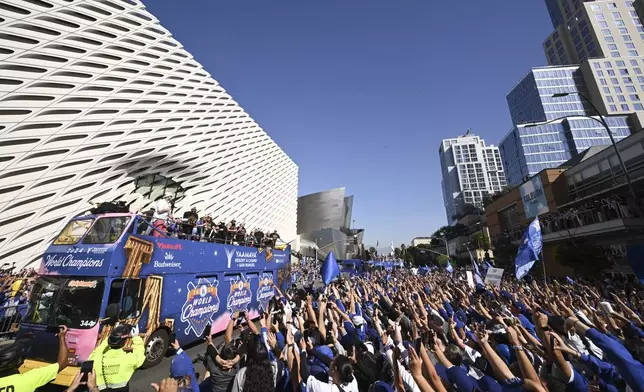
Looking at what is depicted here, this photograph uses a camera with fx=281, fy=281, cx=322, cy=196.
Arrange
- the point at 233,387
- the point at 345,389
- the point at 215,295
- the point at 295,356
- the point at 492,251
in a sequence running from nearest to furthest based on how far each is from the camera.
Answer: the point at 345,389 → the point at 233,387 → the point at 295,356 → the point at 215,295 → the point at 492,251

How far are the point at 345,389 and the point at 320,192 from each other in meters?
74.1

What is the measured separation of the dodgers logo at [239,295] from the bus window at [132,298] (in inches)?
155

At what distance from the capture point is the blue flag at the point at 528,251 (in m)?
9.69

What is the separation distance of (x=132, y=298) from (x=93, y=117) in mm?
25789

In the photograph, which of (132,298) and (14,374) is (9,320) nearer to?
(132,298)

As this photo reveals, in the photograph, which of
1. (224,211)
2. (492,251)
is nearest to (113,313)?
(224,211)

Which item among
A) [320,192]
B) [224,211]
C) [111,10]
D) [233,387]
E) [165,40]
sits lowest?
[233,387]

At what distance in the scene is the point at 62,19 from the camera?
22594 millimetres

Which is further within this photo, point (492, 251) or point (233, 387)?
point (492, 251)

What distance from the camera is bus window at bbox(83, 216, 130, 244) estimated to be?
7.23 meters

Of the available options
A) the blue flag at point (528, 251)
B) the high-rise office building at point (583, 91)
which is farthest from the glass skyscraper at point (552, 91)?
the blue flag at point (528, 251)

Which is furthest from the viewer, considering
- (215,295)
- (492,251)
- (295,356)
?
(492,251)

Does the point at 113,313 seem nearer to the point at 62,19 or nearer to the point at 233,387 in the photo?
the point at 233,387

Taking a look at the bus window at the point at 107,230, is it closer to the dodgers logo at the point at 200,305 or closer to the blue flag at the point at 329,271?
the dodgers logo at the point at 200,305
